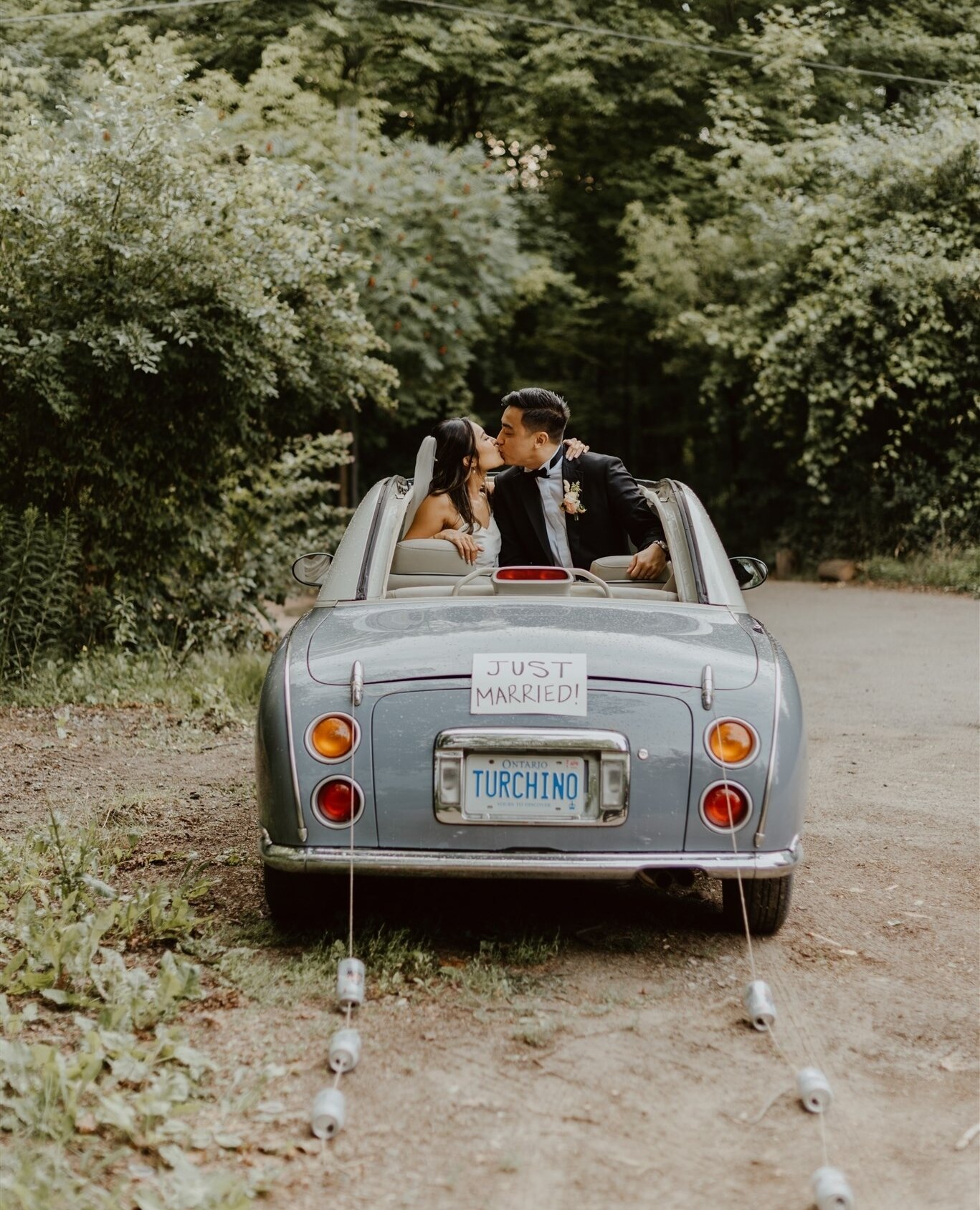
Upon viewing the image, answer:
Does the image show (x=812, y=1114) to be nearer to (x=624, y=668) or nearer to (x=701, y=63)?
(x=624, y=668)

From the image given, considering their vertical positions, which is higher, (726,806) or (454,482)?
(454,482)

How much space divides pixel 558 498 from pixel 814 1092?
3.12m

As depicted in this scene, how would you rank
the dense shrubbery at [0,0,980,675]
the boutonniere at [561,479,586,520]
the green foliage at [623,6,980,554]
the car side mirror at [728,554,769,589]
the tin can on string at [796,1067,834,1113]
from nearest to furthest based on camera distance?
1. the tin can on string at [796,1067,834,1113]
2. the car side mirror at [728,554,769,589]
3. the boutonniere at [561,479,586,520]
4. the dense shrubbery at [0,0,980,675]
5. the green foliage at [623,6,980,554]

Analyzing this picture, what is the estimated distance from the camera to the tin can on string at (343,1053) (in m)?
3.09

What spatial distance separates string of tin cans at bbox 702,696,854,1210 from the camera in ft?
8.11

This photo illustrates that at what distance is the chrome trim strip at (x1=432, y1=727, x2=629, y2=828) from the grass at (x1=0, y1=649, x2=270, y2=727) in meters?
4.11

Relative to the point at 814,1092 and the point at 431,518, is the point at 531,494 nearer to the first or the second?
the point at 431,518

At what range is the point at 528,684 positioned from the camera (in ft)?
12.2

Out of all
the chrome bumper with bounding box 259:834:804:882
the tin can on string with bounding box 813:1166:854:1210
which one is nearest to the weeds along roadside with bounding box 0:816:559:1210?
the chrome bumper with bounding box 259:834:804:882

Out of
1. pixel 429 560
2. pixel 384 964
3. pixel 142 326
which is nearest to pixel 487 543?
pixel 429 560

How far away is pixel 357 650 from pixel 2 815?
2453 mm

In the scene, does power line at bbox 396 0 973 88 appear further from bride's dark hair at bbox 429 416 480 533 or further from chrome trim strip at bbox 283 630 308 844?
chrome trim strip at bbox 283 630 308 844

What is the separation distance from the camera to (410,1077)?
3.11 metres

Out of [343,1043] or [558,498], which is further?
[558,498]
